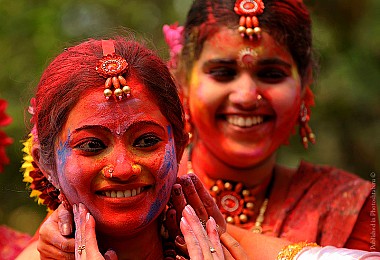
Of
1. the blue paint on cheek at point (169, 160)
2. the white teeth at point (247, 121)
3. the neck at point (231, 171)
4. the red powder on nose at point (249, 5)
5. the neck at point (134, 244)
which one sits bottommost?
the neck at point (231, 171)

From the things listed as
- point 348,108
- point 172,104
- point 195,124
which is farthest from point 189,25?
point 348,108

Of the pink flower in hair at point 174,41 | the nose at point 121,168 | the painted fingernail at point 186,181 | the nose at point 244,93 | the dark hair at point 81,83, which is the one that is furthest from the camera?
the pink flower in hair at point 174,41

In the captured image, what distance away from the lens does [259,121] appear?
15.1ft

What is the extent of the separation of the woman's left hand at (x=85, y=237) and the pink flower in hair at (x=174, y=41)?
1928 mm

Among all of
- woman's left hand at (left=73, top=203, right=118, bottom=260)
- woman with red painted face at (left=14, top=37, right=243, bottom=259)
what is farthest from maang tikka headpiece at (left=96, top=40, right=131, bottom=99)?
woman's left hand at (left=73, top=203, right=118, bottom=260)

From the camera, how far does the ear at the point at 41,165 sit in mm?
3463

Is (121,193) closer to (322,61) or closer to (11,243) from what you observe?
(11,243)

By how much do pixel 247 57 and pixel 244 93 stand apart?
198 mm

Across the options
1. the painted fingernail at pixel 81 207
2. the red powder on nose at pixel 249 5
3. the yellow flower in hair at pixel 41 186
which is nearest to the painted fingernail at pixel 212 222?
the painted fingernail at pixel 81 207

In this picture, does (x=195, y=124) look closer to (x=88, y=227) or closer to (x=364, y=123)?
(x=88, y=227)

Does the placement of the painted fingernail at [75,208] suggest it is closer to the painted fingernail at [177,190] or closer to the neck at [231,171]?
the painted fingernail at [177,190]

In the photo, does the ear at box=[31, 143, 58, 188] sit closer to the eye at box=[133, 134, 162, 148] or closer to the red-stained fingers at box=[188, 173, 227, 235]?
the eye at box=[133, 134, 162, 148]

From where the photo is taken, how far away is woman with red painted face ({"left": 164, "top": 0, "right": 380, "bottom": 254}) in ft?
15.0

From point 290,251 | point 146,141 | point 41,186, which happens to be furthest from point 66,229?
point 290,251
